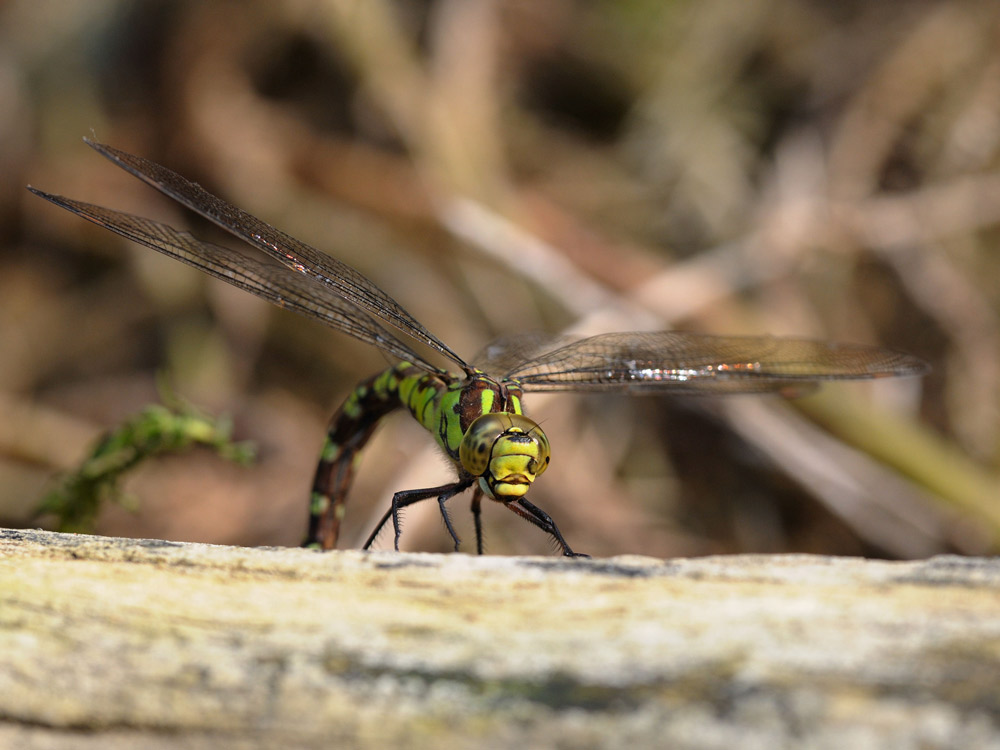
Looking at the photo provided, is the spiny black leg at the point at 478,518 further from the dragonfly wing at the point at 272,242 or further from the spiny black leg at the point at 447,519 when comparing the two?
the dragonfly wing at the point at 272,242

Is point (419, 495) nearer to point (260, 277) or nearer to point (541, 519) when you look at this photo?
point (541, 519)

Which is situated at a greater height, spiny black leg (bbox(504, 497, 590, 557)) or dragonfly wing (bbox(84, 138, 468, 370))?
dragonfly wing (bbox(84, 138, 468, 370))

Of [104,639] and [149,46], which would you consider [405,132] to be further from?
[104,639]

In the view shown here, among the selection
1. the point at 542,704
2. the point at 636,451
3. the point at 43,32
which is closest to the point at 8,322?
the point at 43,32

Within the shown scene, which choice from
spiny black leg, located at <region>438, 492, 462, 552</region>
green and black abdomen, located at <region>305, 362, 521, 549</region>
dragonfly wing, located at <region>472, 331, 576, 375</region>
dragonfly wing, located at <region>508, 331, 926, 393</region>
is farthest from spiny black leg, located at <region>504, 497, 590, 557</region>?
dragonfly wing, located at <region>472, 331, 576, 375</region>

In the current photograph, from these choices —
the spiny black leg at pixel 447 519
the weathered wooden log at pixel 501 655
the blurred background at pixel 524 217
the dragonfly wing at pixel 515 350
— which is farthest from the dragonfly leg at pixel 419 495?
the blurred background at pixel 524 217

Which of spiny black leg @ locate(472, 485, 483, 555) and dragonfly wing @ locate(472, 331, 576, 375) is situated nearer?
spiny black leg @ locate(472, 485, 483, 555)

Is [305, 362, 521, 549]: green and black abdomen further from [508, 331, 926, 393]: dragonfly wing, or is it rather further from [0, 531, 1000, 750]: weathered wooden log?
[0, 531, 1000, 750]: weathered wooden log
